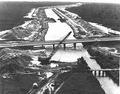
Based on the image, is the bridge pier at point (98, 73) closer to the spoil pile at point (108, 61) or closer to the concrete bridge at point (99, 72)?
the concrete bridge at point (99, 72)

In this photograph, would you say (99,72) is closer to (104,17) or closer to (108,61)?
(108,61)

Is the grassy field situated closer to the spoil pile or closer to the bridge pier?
the spoil pile

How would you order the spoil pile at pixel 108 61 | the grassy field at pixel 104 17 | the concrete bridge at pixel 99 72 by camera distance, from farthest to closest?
1. the grassy field at pixel 104 17
2. the concrete bridge at pixel 99 72
3. the spoil pile at pixel 108 61

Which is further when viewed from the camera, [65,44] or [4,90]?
[65,44]

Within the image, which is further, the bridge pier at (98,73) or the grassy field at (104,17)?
the grassy field at (104,17)

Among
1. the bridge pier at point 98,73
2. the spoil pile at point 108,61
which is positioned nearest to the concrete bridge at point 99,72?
the bridge pier at point 98,73

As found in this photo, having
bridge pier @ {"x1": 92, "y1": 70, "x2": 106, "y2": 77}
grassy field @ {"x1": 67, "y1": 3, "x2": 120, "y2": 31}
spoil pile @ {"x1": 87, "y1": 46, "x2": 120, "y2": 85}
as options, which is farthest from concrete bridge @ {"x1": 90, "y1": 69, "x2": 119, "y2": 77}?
grassy field @ {"x1": 67, "y1": 3, "x2": 120, "y2": 31}

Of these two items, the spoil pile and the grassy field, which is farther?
the grassy field

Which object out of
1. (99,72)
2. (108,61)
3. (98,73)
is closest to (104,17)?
(108,61)

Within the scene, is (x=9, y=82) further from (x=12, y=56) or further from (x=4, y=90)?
(x=12, y=56)

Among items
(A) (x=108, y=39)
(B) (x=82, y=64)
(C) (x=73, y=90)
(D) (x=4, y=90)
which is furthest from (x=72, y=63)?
(A) (x=108, y=39)

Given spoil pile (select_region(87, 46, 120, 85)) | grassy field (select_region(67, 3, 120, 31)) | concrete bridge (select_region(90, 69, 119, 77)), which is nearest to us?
spoil pile (select_region(87, 46, 120, 85))
